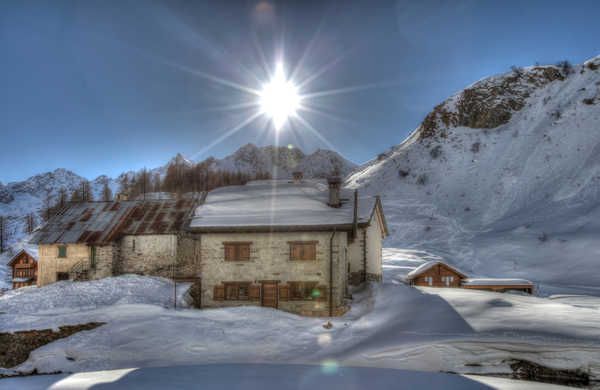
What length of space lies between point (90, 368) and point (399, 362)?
824 centimetres

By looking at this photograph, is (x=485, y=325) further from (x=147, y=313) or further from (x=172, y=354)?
(x=147, y=313)

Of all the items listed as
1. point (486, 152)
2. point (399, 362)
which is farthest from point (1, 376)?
point (486, 152)

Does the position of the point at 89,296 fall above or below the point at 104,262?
below

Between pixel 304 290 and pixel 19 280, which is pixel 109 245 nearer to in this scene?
pixel 304 290

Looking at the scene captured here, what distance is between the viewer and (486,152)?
5909 centimetres

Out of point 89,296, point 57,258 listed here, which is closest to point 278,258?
point 89,296

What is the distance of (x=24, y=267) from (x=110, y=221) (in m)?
22.7

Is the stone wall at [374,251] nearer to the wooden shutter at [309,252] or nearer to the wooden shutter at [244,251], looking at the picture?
the wooden shutter at [309,252]

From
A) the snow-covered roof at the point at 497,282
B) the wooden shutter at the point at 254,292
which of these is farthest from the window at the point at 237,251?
the snow-covered roof at the point at 497,282

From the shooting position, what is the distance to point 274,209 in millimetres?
18047

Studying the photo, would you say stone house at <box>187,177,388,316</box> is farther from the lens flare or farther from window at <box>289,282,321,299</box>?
the lens flare

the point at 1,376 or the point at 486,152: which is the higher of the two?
the point at 486,152

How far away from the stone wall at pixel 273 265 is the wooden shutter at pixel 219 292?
6.1 inches

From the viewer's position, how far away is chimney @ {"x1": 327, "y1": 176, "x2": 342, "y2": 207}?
18094 millimetres
